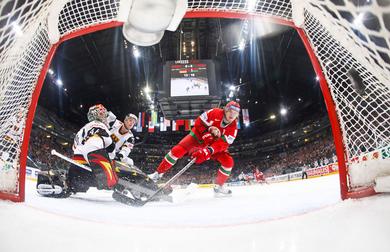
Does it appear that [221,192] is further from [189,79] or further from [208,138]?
[189,79]

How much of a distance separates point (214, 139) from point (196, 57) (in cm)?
A: 698

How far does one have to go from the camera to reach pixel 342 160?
1469 mm

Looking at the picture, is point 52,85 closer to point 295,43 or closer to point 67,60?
point 67,60

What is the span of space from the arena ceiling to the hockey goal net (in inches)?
187

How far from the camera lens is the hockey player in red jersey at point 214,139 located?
8.27ft

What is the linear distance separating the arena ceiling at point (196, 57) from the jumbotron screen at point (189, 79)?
3.30 feet

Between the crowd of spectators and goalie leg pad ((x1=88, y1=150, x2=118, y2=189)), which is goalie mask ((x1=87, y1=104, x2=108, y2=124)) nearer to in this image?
goalie leg pad ((x1=88, y1=150, x2=118, y2=189))

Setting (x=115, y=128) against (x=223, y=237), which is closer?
(x=223, y=237)

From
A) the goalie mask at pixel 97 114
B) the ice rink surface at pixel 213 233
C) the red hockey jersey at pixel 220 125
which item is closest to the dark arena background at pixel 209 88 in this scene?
the red hockey jersey at pixel 220 125

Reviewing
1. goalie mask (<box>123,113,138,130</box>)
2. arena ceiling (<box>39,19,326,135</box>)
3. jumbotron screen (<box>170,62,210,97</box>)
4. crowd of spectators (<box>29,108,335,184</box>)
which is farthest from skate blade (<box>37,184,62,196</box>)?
crowd of spectators (<box>29,108,335,184</box>)

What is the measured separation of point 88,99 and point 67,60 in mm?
3434

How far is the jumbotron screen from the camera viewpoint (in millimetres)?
5141

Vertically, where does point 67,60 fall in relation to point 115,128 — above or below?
above

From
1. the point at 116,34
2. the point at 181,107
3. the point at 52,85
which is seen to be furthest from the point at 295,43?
the point at 52,85
